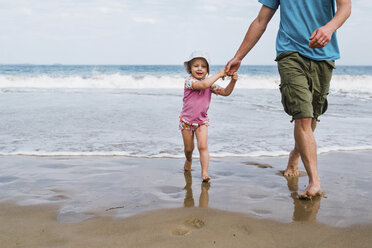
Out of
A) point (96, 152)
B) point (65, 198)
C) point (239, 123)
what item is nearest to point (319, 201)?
point (65, 198)

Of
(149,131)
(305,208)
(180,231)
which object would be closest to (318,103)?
(305,208)

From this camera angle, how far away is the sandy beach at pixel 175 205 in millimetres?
2189

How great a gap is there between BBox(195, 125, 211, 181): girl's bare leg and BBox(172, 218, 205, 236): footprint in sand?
104 centimetres

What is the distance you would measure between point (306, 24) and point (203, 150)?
1511mm

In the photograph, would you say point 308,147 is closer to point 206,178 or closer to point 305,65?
point 305,65

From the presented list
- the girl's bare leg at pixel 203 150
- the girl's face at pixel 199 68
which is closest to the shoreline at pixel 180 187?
the girl's bare leg at pixel 203 150

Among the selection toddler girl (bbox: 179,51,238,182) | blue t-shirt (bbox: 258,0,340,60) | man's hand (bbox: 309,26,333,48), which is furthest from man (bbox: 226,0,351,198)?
toddler girl (bbox: 179,51,238,182)

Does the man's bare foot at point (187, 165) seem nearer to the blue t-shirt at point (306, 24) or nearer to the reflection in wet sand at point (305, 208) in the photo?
the reflection in wet sand at point (305, 208)

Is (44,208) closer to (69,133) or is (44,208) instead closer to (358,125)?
(69,133)

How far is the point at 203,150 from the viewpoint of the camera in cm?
368

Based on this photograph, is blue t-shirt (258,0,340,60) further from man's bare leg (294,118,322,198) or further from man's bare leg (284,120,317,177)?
man's bare leg (284,120,317,177)

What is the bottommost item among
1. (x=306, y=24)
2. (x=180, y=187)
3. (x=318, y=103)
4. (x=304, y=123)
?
(x=180, y=187)

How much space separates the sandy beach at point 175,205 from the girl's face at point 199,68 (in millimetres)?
1021

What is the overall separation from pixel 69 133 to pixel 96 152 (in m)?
1.40
